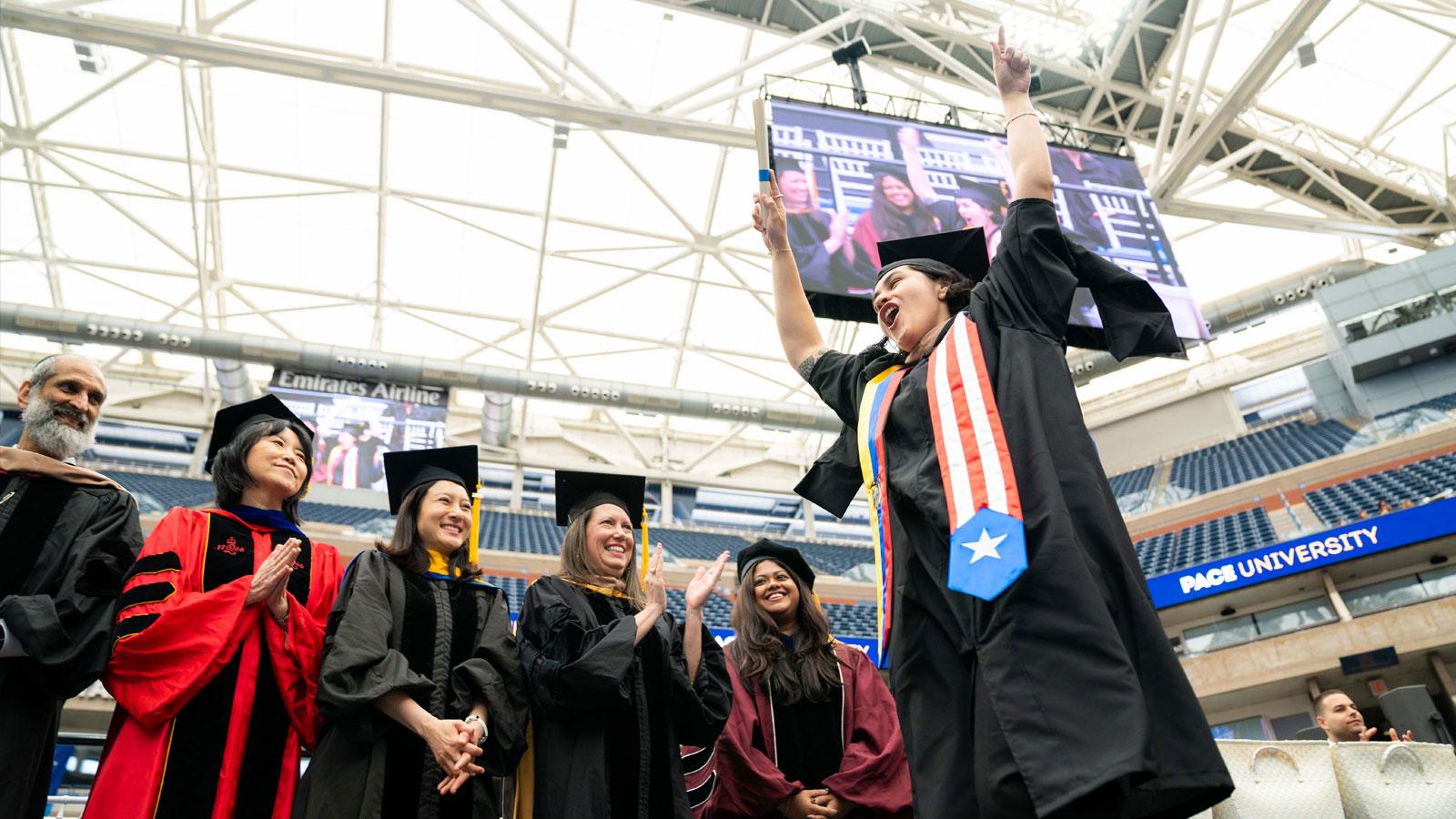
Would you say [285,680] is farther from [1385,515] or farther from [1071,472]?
[1385,515]

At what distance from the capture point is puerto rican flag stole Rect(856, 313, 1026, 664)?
136 centimetres

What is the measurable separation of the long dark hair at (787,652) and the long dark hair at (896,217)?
419cm

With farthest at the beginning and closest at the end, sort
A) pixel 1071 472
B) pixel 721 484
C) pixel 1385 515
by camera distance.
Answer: pixel 721 484
pixel 1385 515
pixel 1071 472

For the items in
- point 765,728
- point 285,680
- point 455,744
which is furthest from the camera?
point 765,728

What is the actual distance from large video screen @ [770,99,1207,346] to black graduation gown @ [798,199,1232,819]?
453 centimetres

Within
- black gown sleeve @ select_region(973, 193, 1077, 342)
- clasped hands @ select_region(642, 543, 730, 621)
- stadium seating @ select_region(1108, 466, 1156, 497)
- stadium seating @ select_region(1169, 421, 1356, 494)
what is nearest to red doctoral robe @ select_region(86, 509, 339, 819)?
clasped hands @ select_region(642, 543, 730, 621)

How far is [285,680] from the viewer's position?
2287mm

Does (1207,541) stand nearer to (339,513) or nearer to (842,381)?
(842,381)

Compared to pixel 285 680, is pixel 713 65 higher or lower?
higher

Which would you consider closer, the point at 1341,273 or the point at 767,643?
the point at 767,643

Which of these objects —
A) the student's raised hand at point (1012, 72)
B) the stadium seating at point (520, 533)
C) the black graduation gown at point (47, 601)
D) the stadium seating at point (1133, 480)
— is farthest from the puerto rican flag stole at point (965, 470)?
the stadium seating at point (1133, 480)

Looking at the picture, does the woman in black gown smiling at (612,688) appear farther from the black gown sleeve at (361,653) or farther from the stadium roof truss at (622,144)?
the stadium roof truss at (622,144)

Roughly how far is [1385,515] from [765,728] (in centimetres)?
1051

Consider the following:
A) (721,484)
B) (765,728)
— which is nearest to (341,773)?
(765,728)
